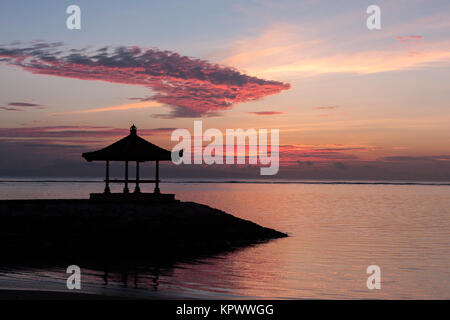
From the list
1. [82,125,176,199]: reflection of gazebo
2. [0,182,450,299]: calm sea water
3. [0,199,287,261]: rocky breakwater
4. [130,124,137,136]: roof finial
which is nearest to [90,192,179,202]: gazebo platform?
[82,125,176,199]: reflection of gazebo

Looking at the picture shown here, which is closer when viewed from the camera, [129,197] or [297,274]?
[297,274]

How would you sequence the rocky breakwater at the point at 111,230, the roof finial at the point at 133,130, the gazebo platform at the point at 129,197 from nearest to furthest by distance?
1. the rocky breakwater at the point at 111,230
2. the gazebo platform at the point at 129,197
3. the roof finial at the point at 133,130

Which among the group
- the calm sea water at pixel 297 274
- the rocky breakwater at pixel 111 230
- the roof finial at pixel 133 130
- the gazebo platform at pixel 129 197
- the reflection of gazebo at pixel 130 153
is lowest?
the calm sea water at pixel 297 274

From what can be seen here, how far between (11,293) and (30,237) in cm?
1171

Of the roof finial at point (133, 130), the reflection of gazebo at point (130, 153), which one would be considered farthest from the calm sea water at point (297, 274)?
the roof finial at point (133, 130)

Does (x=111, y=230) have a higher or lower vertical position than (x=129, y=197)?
lower

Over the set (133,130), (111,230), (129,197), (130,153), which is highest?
(133,130)

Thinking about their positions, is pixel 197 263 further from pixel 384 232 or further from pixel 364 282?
pixel 384 232

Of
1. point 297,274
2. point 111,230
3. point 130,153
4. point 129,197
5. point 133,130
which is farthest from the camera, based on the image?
point 133,130

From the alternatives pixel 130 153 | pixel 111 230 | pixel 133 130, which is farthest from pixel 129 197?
pixel 133 130

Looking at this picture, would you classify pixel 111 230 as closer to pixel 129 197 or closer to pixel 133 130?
pixel 129 197

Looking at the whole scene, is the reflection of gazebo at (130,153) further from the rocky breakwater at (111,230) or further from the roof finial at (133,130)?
the rocky breakwater at (111,230)

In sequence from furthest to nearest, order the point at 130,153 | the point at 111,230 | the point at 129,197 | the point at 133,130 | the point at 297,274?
the point at 133,130
the point at 129,197
the point at 130,153
the point at 111,230
the point at 297,274

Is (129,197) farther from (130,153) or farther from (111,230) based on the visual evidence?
(111,230)
